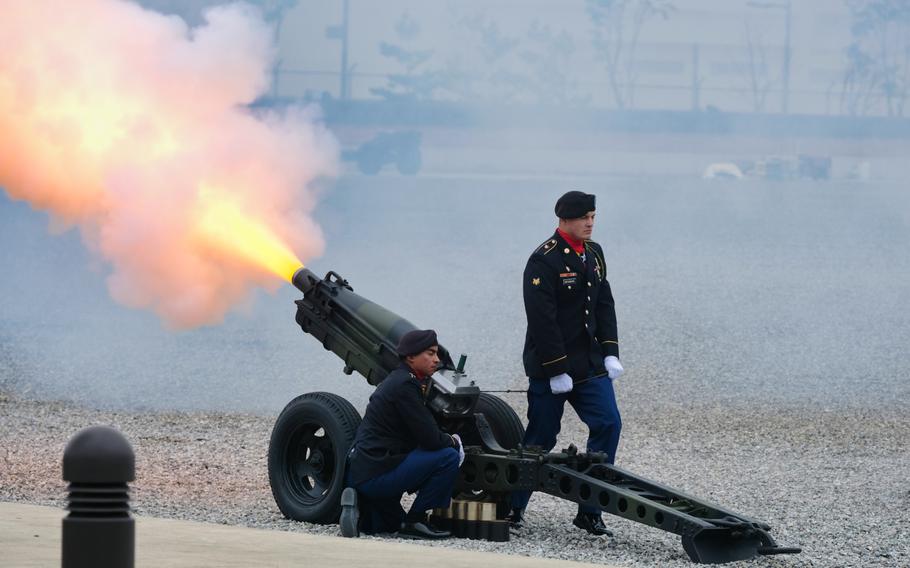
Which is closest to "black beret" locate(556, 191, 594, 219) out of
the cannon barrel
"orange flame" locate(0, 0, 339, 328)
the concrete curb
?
the cannon barrel

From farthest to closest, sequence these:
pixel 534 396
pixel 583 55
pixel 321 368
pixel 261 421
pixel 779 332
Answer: pixel 583 55 → pixel 779 332 → pixel 321 368 → pixel 261 421 → pixel 534 396

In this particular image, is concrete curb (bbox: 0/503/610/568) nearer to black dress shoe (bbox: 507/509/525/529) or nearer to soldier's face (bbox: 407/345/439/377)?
soldier's face (bbox: 407/345/439/377)

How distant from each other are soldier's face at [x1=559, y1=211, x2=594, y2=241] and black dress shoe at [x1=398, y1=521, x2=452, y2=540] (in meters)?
1.94

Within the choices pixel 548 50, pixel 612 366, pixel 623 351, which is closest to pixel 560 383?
pixel 612 366

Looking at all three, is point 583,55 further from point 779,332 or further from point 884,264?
point 779,332

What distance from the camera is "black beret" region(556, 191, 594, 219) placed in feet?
31.5

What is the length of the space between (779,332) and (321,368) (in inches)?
260

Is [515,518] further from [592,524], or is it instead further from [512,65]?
[512,65]

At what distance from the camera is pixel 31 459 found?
38.8 feet

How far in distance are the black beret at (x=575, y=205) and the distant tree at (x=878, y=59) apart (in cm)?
2035

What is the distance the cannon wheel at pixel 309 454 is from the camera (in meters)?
9.44

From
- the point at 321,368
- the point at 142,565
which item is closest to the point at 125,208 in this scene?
the point at 142,565

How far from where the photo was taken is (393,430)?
9.11 meters

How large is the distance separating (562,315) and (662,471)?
2996 mm
